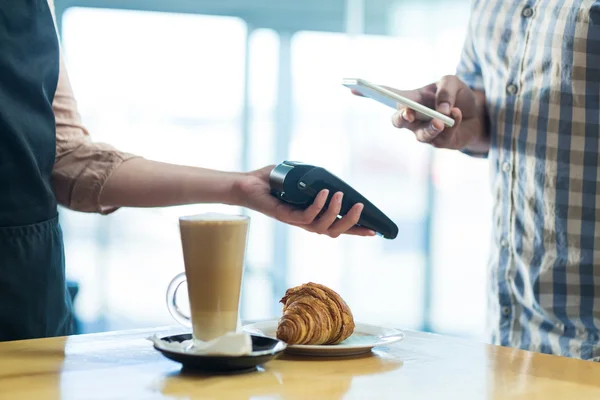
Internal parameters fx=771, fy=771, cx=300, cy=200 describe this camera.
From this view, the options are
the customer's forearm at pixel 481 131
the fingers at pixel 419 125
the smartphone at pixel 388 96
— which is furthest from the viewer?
the customer's forearm at pixel 481 131

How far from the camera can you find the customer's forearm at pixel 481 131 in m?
1.56

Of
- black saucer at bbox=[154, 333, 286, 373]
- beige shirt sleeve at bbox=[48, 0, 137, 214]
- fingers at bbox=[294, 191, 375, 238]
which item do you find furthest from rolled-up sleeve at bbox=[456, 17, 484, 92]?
black saucer at bbox=[154, 333, 286, 373]

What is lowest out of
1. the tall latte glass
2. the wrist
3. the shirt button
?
the tall latte glass

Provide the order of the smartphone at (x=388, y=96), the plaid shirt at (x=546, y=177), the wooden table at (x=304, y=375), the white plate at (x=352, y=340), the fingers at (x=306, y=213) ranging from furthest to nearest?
the plaid shirt at (x=546, y=177)
the smartphone at (x=388, y=96)
the fingers at (x=306, y=213)
the white plate at (x=352, y=340)
the wooden table at (x=304, y=375)

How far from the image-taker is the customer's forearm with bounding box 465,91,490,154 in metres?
1.56

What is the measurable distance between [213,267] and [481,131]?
0.90 meters

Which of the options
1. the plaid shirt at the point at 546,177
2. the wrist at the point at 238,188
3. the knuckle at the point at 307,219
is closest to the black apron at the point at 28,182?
the wrist at the point at 238,188

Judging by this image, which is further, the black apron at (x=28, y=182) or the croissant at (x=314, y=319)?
the black apron at (x=28, y=182)

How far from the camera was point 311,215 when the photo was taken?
1129mm

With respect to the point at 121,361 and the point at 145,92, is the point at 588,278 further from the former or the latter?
the point at 145,92

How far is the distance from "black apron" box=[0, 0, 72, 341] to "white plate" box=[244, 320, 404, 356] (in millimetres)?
350

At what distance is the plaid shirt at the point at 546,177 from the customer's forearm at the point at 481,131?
4 centimetres

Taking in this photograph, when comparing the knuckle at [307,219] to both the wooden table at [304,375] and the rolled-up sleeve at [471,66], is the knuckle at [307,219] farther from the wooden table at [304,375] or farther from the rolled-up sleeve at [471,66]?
the rolled-up sleeve at [471,66]

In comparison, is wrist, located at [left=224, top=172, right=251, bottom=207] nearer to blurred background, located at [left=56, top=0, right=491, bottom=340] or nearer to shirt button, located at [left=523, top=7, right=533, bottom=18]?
shirt button, located at [left=523, top=7, right=533, bottom=18]
